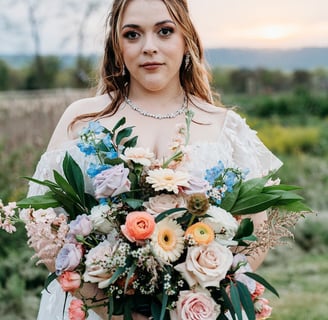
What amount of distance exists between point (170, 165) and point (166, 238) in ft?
0.98

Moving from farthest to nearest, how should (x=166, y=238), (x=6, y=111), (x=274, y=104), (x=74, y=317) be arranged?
(x=274, y=104) < (x=6, y=111) < (x=74, y=317) < (x=166, y=238)

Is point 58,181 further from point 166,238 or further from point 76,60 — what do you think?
point 76,60

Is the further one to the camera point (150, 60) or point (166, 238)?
point (150, 60)

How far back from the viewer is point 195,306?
7.49 ft

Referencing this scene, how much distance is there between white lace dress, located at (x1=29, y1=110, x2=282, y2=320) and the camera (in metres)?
2.79

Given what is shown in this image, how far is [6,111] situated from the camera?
9.01 m

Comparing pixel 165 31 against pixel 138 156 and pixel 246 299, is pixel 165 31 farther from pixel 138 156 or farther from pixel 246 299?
pixel 246 299

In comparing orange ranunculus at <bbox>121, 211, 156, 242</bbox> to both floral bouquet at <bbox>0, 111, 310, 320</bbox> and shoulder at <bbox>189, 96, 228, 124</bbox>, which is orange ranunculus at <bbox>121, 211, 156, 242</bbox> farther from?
shoulder at <bbox>189, 96, 228, 124</bbox>

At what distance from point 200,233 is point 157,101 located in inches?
32.7

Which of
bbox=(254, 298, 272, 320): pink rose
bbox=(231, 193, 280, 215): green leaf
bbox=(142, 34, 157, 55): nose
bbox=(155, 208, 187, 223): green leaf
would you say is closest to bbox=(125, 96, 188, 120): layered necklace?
bbox=(142, 34, 157, 55): nose

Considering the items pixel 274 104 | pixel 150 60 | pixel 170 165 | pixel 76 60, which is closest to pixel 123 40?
pixel 150 60

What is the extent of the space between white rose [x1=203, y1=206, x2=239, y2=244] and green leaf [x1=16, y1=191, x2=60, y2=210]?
0.54m

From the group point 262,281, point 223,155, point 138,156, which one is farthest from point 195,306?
point 223,155

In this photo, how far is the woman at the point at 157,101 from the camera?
277 cm
